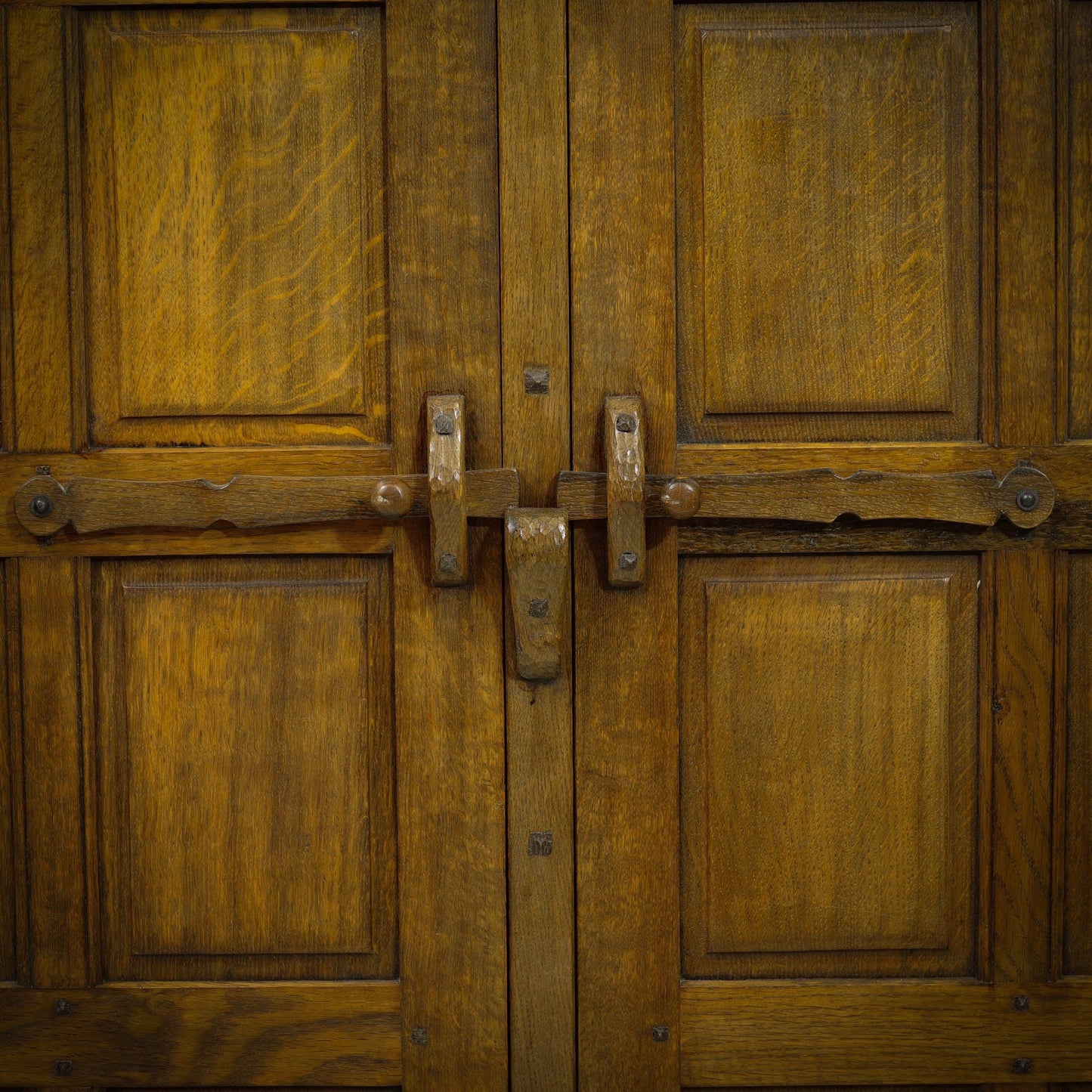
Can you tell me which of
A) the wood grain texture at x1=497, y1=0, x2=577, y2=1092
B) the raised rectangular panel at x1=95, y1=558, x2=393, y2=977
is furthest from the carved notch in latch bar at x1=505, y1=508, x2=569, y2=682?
the raised rectangular panel at x1=95, y1=558, x2=393, y2=977

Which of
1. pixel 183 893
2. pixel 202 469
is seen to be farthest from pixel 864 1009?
pixel 202 469

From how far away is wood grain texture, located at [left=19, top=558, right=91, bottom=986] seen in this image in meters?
0.80

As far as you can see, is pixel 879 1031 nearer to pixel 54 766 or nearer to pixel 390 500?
pixel 390 500

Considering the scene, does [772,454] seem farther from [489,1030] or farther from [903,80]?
[489,1030]

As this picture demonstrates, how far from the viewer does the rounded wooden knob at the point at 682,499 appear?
29.8 inches

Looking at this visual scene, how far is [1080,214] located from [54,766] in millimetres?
874

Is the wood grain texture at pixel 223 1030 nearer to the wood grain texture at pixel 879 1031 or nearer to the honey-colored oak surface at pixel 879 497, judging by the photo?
the wood grain texture at pixel 879 1031

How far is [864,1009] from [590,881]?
0.76 ft

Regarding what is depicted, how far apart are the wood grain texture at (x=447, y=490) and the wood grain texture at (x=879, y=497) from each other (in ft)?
0.46

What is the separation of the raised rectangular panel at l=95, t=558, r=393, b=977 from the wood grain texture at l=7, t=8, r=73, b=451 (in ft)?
0.42

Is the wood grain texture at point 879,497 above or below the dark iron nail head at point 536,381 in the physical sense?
below

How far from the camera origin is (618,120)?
78cm

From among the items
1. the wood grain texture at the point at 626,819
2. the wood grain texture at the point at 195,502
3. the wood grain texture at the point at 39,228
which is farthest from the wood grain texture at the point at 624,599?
the wood grain texture at the point at 39,228

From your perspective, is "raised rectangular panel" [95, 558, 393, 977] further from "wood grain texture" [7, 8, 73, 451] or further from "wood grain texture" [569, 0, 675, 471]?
"wood grain texture" [569, 0, 675, 471]
